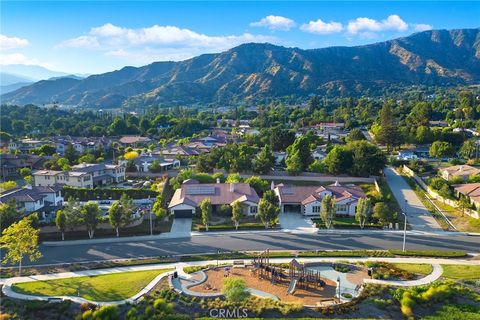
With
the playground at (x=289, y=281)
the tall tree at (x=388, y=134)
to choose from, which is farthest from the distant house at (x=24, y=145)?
Answer: the tall tree at (x=388, y=134)

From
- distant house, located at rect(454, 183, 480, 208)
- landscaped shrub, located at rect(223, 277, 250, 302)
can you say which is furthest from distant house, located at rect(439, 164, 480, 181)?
landscaped shrub, located at rect(223, 277, 250, 302)

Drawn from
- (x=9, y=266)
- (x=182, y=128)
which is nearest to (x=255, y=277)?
(x=9, y=266)

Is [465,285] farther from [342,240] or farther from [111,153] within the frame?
[111,153]

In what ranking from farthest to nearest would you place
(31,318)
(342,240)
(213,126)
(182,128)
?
(213,126) → (182,128) → (342,240) → (31,318)

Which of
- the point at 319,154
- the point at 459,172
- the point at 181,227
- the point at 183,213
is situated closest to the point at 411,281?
the point at 181,227

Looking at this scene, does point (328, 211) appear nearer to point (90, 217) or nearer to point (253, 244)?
point (253, 244)

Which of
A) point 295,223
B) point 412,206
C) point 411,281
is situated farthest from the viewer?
point 412,206
